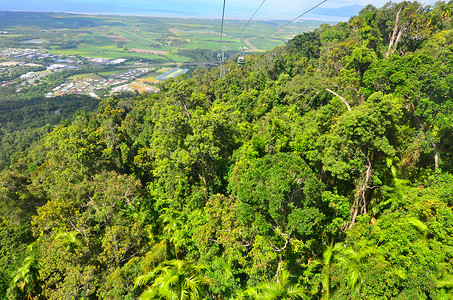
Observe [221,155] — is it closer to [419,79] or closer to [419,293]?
[419,293]

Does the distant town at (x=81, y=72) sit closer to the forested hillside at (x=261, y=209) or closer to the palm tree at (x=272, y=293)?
the forested hillside at (x=261, y=209)

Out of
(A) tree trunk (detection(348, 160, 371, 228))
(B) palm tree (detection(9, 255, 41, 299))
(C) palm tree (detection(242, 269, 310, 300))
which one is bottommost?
(B) palm tree (detection(9, 255, 41, 299))

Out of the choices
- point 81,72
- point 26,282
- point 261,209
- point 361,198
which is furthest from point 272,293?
point 81,72

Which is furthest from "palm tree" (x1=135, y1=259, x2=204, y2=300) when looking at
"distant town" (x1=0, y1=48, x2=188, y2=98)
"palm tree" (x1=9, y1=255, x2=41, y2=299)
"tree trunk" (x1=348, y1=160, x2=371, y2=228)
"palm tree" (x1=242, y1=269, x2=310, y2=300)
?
"distant town" (x1=0, y1=48, x2=188, y2=98)

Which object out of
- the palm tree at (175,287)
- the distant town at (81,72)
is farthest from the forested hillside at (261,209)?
the distant town at (81,72)

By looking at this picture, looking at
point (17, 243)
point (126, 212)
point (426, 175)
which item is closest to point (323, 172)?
point (426, 175)

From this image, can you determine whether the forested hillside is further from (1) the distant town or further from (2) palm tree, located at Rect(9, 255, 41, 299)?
(1) the distant town

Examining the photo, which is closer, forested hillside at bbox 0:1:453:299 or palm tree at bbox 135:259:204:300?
palm tree at bbox 135:259:204:300

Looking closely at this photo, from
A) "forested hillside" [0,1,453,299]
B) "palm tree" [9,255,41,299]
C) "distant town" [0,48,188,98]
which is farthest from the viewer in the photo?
"distant town" [0,48,188,98]

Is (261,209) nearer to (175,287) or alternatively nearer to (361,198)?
(175,287)

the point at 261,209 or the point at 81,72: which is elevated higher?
the point at 261,209
